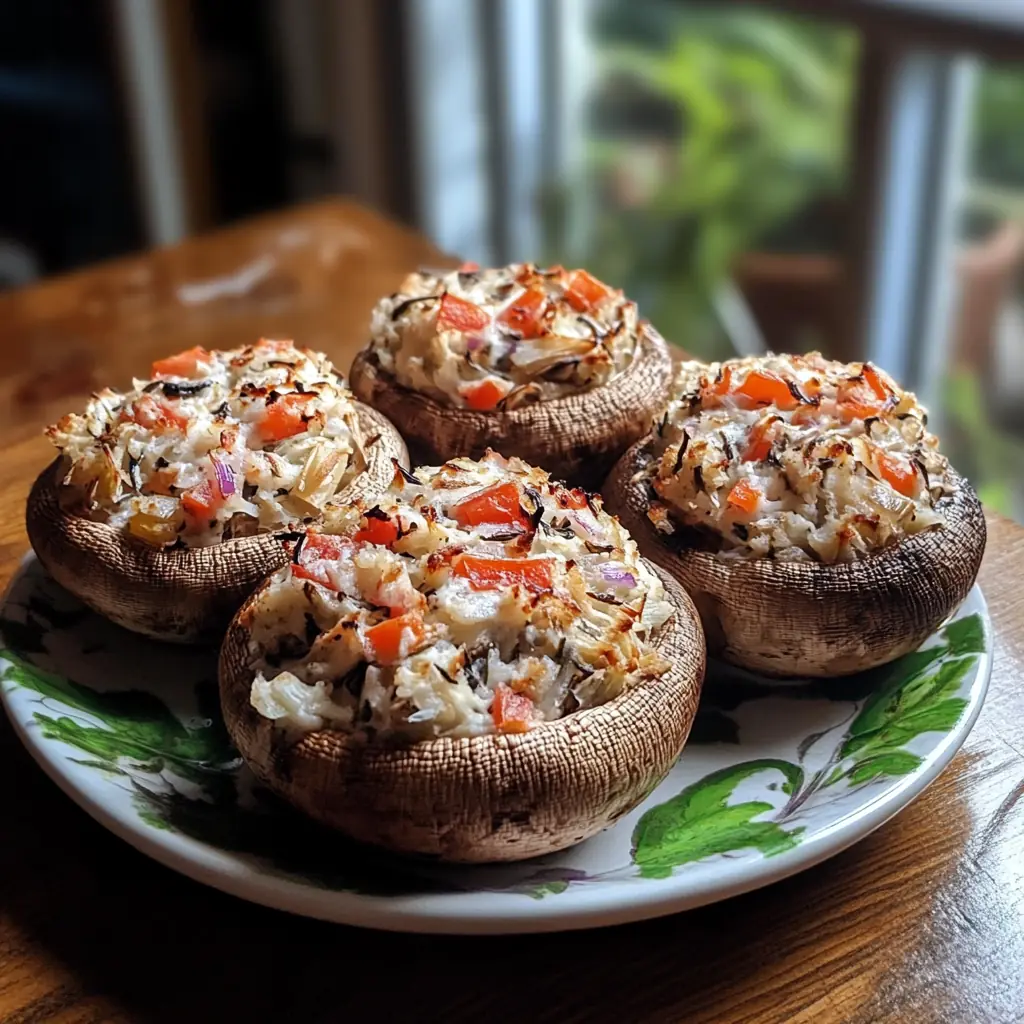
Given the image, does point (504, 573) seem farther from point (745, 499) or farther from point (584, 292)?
point (584, 292)

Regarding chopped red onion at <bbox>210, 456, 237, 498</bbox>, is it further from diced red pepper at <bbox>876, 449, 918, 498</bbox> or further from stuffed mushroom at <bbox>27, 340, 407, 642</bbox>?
diced red pepper at <bbox>876, 449, 918, 498</bbox>

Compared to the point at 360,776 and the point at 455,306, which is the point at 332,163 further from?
the point at 360,776

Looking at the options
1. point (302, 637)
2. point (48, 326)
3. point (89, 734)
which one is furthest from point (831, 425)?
point (48, 326)

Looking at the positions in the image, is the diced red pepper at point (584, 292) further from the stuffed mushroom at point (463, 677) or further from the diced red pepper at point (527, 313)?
the stuffed mushroom at point (463, 677)

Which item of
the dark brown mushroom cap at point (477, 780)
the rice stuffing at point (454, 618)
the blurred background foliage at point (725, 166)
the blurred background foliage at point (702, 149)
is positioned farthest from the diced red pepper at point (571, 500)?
the blurred background foliage at point (702, 149)

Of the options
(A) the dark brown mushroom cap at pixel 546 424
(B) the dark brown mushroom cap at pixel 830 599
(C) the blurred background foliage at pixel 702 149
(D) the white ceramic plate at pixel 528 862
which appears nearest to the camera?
(D) the white ceramic plate at pixel 528 862

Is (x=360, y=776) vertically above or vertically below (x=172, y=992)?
above
